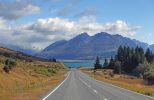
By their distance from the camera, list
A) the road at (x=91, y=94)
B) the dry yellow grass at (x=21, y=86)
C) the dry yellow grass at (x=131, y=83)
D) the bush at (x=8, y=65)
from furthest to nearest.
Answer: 1. the bush at (x=8, y=65)
2. the dry yellow grass at (x=131, y=83)
3. the dry yellow grass at (x=21, y=86)
4. the road at (x=91, y=94)

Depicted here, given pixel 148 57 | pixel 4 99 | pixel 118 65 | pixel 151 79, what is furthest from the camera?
pixel 148 57

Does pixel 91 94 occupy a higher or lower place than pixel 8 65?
lower

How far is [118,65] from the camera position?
156 m

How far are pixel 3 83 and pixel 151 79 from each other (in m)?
54.9

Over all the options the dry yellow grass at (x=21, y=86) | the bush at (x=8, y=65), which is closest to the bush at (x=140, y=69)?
the bush at (x=8, y=65)

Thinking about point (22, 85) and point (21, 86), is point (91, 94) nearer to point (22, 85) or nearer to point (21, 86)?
point (21, 86)

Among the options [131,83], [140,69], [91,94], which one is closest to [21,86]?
[91,94]

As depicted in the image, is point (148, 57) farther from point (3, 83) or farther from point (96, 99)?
point (96, 99)

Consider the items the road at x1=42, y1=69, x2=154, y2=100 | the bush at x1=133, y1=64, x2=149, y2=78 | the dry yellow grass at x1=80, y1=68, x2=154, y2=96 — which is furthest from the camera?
the bush at x1=133, y1=64, x2=149, y2=78

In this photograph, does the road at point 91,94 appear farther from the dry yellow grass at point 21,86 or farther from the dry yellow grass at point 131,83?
the dry yellow grass at point 131,83

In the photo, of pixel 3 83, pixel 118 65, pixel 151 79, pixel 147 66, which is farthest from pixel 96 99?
pixel 118 65

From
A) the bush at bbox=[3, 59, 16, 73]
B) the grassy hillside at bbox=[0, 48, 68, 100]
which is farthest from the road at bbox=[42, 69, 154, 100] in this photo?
the bush at bbox=[3, 59, 16, 73]

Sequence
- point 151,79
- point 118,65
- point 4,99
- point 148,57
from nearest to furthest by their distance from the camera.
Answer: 1. point 4,99
2. point 151,79
3. point 118,65
4. point 148,57

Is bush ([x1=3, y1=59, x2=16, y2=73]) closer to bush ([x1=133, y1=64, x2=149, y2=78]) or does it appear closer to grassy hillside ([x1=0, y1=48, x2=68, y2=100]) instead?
grassy hillside ([x1=0, y1=48, x2=68, y2=100])
